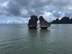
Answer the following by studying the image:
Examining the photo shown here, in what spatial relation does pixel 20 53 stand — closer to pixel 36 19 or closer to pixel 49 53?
pixel 49 53

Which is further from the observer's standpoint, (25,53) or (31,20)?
(31,20)

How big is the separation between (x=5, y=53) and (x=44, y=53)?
17.2ft

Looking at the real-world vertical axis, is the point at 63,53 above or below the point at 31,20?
below

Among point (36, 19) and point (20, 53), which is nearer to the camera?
point (20, 53)

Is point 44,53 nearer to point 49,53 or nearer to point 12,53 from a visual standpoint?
point 49,53

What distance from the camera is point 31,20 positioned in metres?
86.8

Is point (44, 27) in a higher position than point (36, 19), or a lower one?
lower

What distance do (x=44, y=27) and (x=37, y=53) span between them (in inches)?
2577

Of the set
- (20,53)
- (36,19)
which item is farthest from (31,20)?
(20,53)

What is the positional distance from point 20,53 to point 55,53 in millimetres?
4721

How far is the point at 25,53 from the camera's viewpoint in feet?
52.7

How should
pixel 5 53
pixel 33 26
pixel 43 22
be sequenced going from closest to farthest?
pixel 5 53
pixel 43 22
pixel 33 26

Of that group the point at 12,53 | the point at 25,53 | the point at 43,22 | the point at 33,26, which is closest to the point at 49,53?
the point at 25,53

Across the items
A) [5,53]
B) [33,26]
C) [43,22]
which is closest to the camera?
[5,53]
